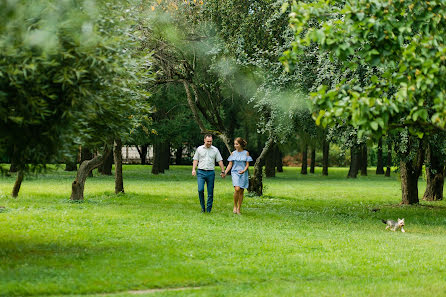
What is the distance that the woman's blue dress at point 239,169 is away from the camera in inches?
623

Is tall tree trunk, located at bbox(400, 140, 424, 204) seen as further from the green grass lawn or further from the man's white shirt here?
the man's white shirt

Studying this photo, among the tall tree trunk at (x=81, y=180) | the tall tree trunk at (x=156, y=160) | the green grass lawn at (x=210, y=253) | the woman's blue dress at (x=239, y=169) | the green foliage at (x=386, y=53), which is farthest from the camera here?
the tall tree trunk at (x=156, y=160)

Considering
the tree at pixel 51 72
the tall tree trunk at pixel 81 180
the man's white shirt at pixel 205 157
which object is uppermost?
the tree at pixel 51 72

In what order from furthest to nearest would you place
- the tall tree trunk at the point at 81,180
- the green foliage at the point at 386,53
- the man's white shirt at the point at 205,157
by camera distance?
the tall tree trunk at the point at 81,180, the man's white shirt at the point at 205,157, the green foliage at the point at 386,53

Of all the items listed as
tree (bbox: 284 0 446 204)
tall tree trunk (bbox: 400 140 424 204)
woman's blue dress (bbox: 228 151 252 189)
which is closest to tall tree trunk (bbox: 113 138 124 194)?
woman's blue dress (bbox: 228 151 252 189)

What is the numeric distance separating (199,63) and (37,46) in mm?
17044

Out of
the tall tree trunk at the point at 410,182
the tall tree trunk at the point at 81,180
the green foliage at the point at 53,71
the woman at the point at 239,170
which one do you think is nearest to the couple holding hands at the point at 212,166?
the woman at the point at 239,170

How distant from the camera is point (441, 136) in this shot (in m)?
16.5

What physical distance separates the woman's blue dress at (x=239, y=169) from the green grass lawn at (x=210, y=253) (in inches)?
37.3

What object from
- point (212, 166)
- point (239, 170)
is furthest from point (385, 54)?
point (212, 166)

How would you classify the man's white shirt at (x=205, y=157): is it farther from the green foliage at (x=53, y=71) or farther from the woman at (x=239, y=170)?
the green foliage at (x=53, y=71)

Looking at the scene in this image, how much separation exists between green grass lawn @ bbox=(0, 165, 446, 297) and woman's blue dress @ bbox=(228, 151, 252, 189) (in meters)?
0.95

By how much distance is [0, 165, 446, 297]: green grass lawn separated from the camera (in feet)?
25.0

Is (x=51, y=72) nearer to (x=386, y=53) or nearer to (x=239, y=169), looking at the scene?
(x=386, y=53)
